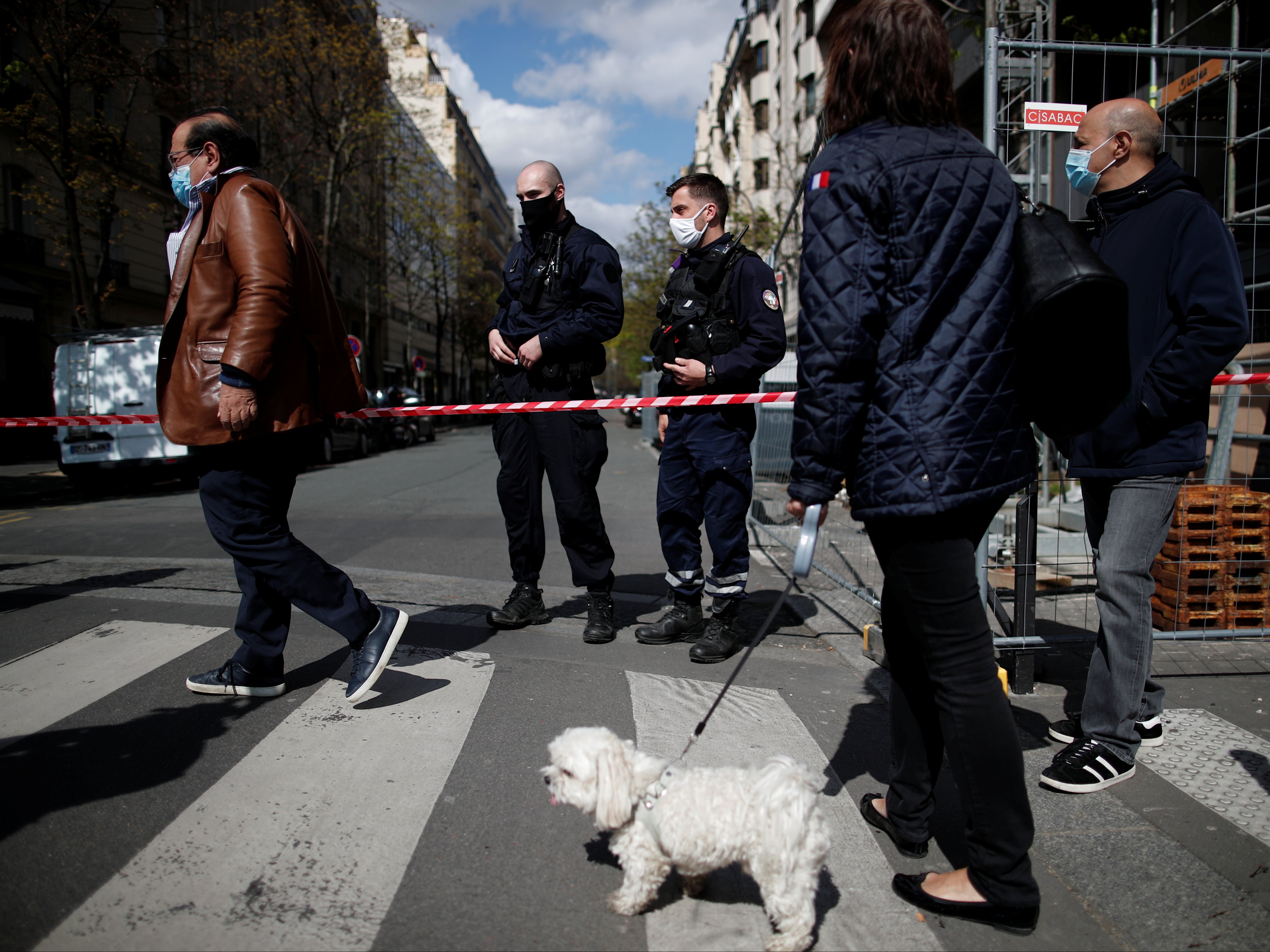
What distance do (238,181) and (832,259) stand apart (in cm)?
232

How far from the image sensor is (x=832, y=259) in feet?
6.30

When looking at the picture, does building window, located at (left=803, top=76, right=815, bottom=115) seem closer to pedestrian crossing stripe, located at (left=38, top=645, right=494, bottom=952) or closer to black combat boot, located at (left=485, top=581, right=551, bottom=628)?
black combat boot, located at (left=485, top=581, right=551, bottom=628)

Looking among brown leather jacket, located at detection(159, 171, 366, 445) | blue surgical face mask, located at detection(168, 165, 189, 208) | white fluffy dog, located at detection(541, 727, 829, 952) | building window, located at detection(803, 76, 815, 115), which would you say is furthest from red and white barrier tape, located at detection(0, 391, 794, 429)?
building window, located at detection(803, 76, 815, 115)

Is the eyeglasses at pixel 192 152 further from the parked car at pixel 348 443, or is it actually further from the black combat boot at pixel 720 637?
the parked car at pixel 348 443

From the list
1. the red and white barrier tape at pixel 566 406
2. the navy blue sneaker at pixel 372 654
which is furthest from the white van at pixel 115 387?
the navy blue sneaker at pixel 372 654

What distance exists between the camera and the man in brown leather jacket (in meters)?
2.93

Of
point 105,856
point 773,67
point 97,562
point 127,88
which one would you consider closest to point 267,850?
point 105,856

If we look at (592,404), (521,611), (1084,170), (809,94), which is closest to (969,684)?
(1084,170)

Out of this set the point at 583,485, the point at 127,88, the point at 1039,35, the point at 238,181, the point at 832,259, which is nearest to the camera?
the point at 832,259

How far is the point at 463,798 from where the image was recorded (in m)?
2.46

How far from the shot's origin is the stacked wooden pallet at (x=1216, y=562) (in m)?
4.29

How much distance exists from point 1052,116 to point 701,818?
4.19 meters

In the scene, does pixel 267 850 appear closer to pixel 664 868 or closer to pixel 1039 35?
pixel 664 868

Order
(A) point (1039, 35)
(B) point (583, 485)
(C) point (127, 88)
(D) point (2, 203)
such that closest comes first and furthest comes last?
(B) point (583, 485), (A) point (1039, 35), (C) point (127, 88), (D) point (2, 203)
